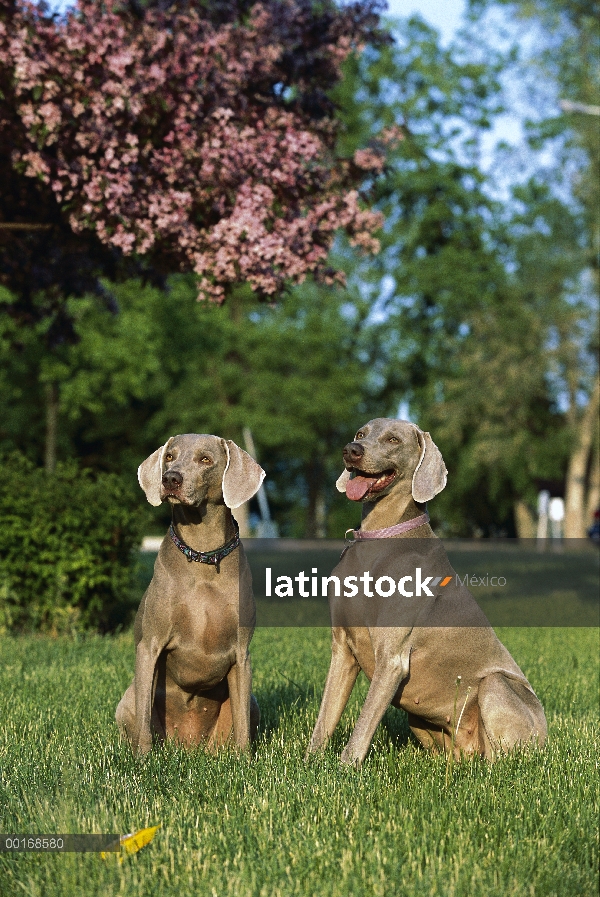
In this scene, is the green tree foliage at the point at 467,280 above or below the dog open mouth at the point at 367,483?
above

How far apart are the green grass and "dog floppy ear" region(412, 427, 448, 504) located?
1.30 m

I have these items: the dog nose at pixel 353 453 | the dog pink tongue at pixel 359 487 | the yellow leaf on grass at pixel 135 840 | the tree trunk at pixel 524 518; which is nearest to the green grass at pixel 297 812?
the yellow leaf on grass at pixel 135 840

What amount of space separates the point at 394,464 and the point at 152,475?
125 cm

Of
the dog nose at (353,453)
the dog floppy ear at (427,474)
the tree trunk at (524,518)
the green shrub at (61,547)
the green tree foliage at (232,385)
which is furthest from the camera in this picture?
the tree trunk at (524,518)

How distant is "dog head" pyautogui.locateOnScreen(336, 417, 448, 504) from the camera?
17.4 ft

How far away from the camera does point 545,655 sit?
34.3ft

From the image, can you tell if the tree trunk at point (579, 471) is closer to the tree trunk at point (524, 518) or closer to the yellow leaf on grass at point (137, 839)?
the tree trunk at point (524, 518)

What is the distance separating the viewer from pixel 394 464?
17.5 ft

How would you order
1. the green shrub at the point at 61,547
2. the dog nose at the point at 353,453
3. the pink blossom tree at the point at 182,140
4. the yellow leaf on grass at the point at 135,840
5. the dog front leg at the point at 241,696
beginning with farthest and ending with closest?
1. the green shrub at the point at 61,547
2. the pink blossom tree at the point at 182,140
3. the dog front leg at the point at 241,696
4. the dog nose at the point at 353,453
5. the yellow leaf on grass at the point at 135,840

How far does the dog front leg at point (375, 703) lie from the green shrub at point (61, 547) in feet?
19.5

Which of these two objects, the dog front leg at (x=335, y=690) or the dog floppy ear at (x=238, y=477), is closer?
the dog front leg at (x=335, y=690)

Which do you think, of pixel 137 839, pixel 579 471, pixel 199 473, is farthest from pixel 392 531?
pixel 579 471

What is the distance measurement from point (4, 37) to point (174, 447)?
17.8 ft

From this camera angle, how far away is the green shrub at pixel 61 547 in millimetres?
10672
